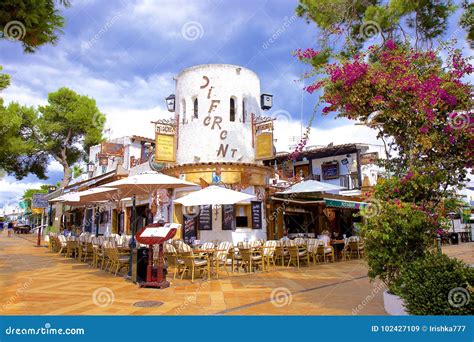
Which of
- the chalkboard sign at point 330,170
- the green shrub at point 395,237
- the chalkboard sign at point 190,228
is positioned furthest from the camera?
the chalkboard sign at point 330,170

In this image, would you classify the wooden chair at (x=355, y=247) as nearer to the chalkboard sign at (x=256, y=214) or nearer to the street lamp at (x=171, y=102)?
the chalkboard sign at (x=256, y=214)

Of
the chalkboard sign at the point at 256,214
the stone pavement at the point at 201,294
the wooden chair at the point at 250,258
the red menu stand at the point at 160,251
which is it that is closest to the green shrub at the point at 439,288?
the stone pavement at the point at 201,294

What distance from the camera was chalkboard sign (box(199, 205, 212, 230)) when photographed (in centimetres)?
1355

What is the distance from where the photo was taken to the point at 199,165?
1385 centimetres

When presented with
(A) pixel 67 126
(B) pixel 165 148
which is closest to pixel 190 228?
(B) pixel 165 148

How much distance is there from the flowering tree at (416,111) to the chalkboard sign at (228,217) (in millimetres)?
7809

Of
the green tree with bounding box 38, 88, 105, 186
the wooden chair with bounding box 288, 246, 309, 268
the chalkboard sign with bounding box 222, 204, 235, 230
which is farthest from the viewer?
the green tree with bounding box 38, 88, 105, 186

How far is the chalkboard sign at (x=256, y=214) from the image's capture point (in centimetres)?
1384

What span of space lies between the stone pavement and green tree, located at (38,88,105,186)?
21.3 metres

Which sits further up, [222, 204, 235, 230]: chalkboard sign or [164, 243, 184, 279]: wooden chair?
[222, 204, 235, 230]: chalkboard sign

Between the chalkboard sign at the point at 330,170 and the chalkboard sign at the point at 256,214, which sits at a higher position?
the chalkboard sign at the point at 330,170

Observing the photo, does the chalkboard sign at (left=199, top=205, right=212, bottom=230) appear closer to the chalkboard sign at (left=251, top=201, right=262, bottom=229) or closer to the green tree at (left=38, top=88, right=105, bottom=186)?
the chalkboard sign at (left=251, top=201, right=262, bottom=229)

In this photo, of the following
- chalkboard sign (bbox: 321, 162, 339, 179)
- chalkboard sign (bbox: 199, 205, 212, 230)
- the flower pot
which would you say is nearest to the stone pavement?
the flower pot

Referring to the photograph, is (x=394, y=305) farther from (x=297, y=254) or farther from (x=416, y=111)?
(x=297, y=254)
